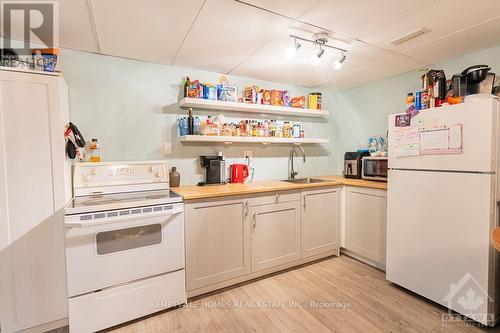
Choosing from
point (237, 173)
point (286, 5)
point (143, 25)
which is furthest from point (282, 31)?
point (237, 173)

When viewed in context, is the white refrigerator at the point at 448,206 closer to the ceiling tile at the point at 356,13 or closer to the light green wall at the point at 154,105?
the ceiling tile at the point at 356,13

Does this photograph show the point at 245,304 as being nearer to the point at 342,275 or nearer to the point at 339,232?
the point at 342,275

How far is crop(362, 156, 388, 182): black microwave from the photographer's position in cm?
267

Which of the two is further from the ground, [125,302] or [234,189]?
[234,189]

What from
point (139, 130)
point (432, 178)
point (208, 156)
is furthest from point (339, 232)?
point (139, 130)

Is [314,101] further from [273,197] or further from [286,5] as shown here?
[286,5]

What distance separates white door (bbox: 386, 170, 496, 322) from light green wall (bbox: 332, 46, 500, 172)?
1246 mm

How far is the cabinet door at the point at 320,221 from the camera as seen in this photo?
8.61 feet

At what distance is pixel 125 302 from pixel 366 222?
7.81 feet

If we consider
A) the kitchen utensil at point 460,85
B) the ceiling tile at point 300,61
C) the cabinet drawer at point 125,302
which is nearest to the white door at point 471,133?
the kitchen utensil at point 460,85

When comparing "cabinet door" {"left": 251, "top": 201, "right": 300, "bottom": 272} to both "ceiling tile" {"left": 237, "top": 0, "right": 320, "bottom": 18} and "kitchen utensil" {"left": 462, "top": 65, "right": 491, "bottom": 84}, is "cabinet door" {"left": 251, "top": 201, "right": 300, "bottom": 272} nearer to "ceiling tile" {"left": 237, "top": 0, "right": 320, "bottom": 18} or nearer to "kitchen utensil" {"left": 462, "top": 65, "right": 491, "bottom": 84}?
"ceiling tile" {"left": 237, "top": 0, "right": 320, "bottom": 18}

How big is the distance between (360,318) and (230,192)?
141 centimetres

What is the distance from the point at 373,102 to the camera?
321 centimetres

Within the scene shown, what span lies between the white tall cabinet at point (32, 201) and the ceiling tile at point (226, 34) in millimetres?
1077
